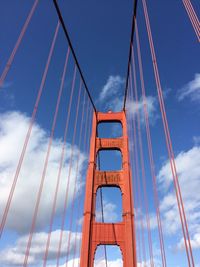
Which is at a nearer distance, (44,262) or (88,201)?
(44,262)

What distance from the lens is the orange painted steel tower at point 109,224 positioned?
16.4 m

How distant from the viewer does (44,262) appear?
10.6 m

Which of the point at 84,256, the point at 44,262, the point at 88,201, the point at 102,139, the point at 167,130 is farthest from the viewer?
the point at 102,139

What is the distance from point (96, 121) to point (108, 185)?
7065mm

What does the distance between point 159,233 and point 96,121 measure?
55.1ft

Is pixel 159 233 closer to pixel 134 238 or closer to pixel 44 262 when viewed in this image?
pixel 44 262

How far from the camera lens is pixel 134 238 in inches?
675

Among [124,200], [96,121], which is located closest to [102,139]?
[96,121]

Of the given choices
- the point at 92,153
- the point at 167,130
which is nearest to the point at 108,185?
the point at 92,153

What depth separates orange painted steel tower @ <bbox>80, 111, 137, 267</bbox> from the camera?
53.8ft

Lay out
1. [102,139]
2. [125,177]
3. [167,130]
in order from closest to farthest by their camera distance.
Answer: [167,130], [125,177], [102,139]

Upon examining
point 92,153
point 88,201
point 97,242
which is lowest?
point 97,242

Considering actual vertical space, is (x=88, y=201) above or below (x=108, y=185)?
below

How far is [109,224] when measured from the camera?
1778 centimetres
